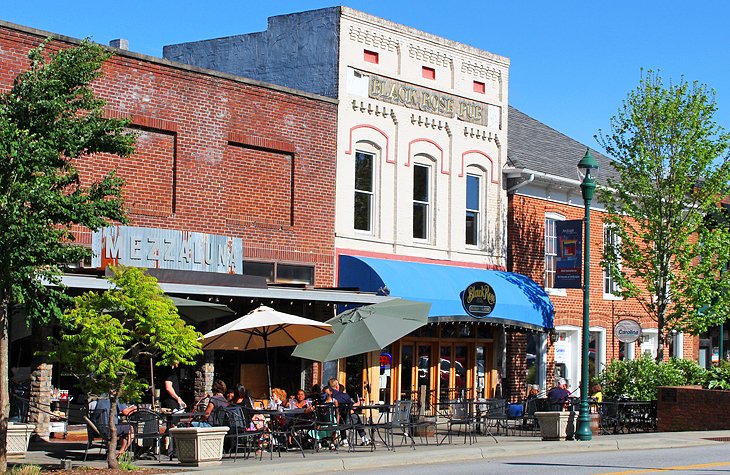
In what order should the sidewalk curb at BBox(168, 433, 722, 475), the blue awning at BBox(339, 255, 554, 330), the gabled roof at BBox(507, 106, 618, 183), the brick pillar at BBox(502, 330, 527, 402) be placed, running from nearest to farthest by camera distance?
the sidewalk curb at BBox(168, 433, 722, 475), the blue awning at BBox(339, 255, 554, 330), the brick pillar at BBox(502, 330, 527, 402), the gabled roof at BBox(507, 106, 618, 183)

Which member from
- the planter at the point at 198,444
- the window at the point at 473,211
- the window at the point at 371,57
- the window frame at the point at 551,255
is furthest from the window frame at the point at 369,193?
the planter at the point at 198,444

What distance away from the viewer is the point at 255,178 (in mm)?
25203

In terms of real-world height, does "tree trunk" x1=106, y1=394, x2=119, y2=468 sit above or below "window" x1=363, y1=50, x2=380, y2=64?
below

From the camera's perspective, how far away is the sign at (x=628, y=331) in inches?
1234

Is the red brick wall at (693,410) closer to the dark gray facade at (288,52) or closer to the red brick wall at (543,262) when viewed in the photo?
the red brick wall at (543,262)

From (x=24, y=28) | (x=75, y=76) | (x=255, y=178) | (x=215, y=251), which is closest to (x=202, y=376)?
(x=215, y=251)

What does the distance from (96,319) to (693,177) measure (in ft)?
62.8

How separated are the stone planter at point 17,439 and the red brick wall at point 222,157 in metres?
4.77

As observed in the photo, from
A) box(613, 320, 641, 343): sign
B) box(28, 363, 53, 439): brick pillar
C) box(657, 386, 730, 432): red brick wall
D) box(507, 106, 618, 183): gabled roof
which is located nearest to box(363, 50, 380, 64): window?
box(507, 106, 618, 183): gabled roof

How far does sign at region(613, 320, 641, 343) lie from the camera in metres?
31.3

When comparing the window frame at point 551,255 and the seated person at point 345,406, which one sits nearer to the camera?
the seated person at point 345,406

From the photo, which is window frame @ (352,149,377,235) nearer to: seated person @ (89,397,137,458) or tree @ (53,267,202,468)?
seated person @ (89,397,137,458)

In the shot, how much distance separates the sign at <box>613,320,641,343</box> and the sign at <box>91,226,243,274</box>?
12.1 metres

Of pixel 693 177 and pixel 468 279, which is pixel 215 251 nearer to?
pixel 468 279
